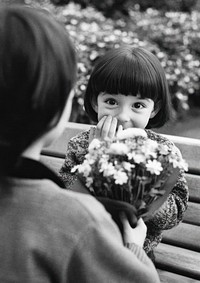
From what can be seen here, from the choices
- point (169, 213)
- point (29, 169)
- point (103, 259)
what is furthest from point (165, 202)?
point (29, 169)

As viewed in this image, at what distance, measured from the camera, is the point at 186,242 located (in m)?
2.54

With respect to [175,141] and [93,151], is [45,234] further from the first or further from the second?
[175,141]

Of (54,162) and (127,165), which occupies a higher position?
(127,165)

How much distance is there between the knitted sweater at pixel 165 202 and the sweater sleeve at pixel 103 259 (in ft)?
2.13

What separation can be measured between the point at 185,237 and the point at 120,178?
1185 millimetres

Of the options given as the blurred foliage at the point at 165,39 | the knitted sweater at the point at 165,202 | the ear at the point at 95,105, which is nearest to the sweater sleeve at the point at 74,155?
the knitted sweater at the point at 165,202

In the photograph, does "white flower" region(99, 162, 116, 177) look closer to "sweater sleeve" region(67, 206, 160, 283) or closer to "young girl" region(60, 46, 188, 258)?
"sweater sleeve" region(67, 206, 160, 283)

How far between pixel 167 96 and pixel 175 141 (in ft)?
0.95

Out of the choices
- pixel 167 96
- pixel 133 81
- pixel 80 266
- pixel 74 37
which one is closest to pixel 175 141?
pixel 167 96

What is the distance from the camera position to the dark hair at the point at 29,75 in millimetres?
1209

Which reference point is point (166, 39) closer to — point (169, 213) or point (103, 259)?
point (169, 213)

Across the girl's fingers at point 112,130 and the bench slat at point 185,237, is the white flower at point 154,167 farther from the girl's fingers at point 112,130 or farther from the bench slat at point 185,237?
the bench slat at point 185,237

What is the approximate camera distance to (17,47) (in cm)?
121

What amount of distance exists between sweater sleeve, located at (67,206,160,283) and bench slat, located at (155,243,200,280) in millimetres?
1058
